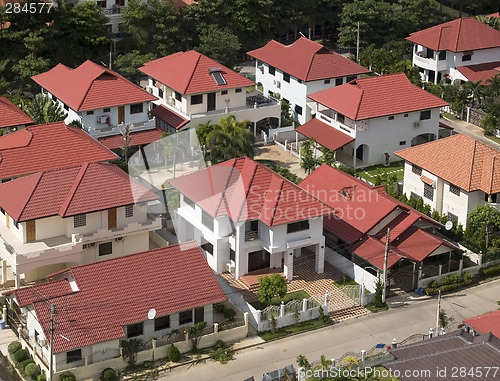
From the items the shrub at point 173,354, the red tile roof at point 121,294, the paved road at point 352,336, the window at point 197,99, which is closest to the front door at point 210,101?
the window at point 197,99

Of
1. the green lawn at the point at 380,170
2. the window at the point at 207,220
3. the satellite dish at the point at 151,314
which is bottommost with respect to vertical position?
the green lawn at the point at 380,170

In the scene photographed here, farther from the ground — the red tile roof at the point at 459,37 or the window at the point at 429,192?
the red tile roof at the point at 459,37

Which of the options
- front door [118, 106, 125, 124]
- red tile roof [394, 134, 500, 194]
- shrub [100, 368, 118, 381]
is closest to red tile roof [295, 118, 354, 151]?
red tile roof [394, 134, 500, 194]

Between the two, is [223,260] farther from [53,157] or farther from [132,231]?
[53,157]

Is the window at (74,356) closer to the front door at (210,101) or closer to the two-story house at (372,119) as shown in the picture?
the two-story house at (372,119)

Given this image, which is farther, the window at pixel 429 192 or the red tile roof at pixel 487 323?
the window at pixel 429 192

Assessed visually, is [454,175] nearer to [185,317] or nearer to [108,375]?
[185,317]
